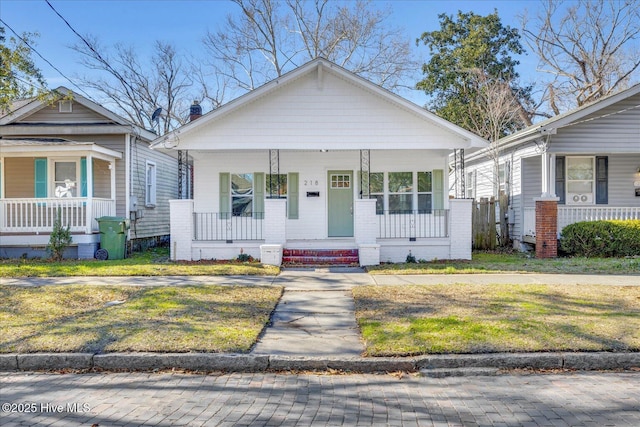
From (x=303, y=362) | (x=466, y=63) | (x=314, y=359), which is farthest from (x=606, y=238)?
(x=466, y=63)

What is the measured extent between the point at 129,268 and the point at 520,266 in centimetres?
986

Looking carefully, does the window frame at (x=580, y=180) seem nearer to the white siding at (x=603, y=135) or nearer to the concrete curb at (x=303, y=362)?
the white siding at (x=603, y=135)

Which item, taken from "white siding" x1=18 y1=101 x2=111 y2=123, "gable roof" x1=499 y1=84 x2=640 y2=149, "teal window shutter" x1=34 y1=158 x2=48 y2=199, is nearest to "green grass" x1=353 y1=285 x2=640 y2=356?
"gable roof" x1=499 y1=84 x2=640 y2=149

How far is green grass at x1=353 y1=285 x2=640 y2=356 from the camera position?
228 inches

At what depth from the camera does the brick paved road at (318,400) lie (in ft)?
13.6

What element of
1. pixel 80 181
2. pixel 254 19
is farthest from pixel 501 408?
pixel 254 19

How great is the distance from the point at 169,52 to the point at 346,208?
26.4 metres

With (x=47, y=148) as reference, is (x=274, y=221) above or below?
below

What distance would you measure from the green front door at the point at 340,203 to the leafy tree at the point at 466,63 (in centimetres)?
1761

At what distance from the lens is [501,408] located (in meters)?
4.39

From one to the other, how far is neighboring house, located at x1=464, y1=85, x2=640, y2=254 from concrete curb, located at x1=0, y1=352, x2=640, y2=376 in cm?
986

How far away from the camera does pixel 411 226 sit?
14.3 meters

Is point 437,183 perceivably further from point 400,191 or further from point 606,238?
point 606,238

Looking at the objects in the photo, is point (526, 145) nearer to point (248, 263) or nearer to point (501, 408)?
point (248, 263)
